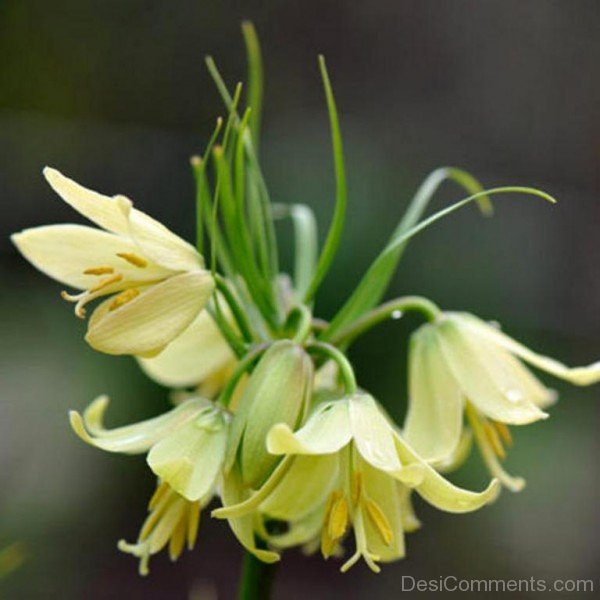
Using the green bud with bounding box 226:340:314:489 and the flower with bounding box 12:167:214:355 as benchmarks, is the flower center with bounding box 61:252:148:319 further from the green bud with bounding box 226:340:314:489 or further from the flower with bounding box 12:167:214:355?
the green bud with bounding box 226:340:314:489

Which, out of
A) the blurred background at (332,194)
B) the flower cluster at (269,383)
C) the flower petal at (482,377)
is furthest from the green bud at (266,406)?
the blurred background at (332,194)

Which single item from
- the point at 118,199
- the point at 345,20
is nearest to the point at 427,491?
the point at 118,199

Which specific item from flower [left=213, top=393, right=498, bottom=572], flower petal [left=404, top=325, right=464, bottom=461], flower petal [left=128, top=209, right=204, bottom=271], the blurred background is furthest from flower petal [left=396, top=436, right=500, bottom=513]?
the blurred background

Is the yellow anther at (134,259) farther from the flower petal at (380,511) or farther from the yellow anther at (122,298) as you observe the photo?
the flower petal at (380,511)

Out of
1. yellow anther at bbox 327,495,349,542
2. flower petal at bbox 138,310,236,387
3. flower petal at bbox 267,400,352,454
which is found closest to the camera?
flower petal at bbox 267,400,352,454

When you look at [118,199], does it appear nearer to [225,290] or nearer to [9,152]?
[225,290]

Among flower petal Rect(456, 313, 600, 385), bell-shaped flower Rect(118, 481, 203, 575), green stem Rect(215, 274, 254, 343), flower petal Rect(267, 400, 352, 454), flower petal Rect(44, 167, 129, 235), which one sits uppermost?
flower petal Rect(44, 167, 129, 235)
